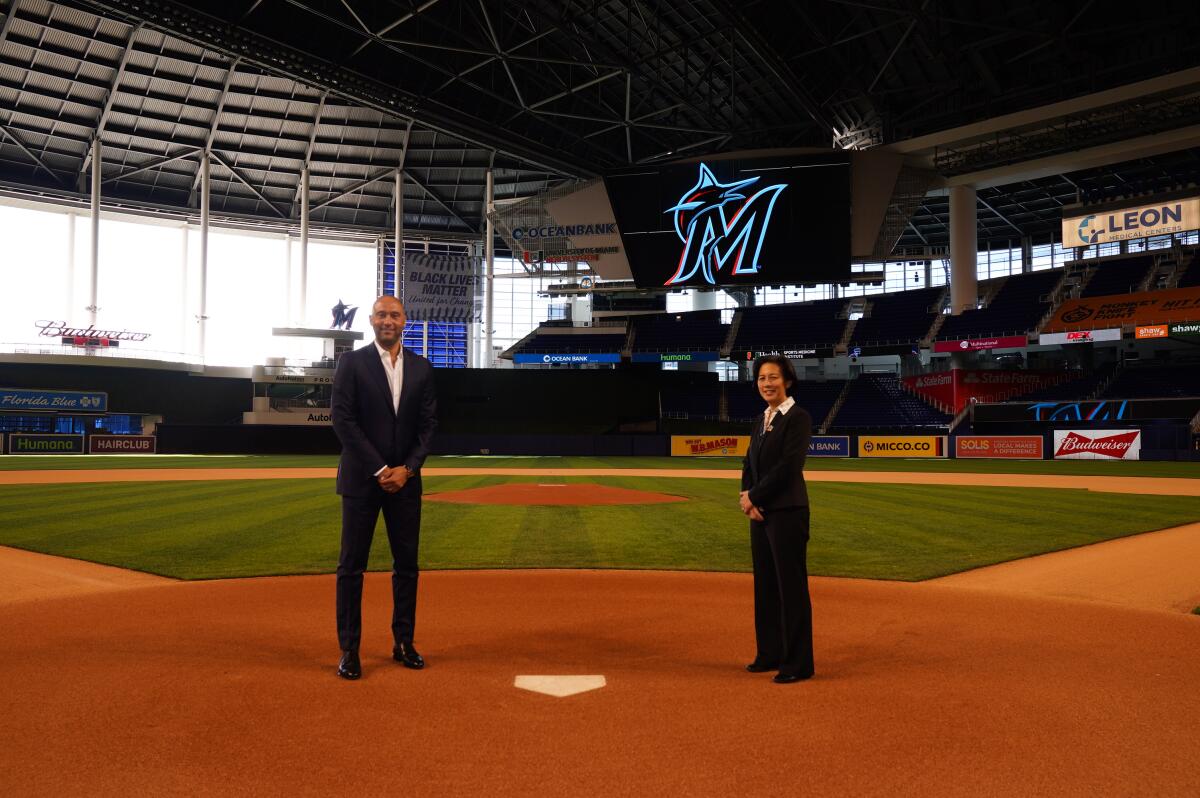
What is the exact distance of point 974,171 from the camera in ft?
142

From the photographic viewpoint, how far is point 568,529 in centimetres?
1274

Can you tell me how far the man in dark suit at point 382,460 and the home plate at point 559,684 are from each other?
0.74m

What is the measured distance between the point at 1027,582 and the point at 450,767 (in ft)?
23.5

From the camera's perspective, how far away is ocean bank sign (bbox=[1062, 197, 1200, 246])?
4031cm

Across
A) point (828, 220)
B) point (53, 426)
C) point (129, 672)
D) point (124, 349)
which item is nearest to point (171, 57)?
point (124, 349)

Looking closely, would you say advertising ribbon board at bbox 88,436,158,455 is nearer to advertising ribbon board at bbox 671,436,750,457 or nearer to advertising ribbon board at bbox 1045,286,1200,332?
advertising ribbon board at bbox 671,436,750,457

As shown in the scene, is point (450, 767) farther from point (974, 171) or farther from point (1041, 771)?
point (974, 171)

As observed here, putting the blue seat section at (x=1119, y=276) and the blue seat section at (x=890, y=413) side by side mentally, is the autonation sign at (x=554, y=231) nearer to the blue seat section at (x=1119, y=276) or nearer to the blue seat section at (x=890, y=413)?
the blue seat section at (x=890, y=413)

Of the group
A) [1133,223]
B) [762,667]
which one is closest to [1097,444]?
[1133,223]

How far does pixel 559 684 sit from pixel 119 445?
4671cm

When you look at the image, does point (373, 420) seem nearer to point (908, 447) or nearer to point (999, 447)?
point (908, 447)

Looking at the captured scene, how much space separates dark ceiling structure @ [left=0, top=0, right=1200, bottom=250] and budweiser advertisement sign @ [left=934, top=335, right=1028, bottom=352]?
9544 millimetres

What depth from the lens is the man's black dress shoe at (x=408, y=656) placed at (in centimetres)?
505

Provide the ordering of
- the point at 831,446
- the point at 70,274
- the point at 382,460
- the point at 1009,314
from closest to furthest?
the point at 382,460, the point at 831,446, the point at 1009,314, the point at 70,274
